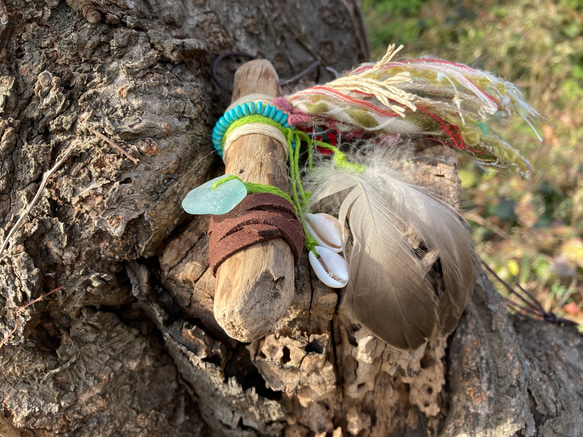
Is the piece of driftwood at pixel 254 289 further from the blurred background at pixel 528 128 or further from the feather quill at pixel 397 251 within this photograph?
the blurred background at pixel 528 128

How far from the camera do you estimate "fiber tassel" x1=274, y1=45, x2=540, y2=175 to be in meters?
1.36

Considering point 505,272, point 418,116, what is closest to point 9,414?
point 418,116

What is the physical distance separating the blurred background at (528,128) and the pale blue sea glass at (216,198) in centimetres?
158

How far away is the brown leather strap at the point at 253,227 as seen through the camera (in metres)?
1.01

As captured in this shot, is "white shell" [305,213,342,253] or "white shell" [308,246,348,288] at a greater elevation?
"white shell" [305,213,342,253]

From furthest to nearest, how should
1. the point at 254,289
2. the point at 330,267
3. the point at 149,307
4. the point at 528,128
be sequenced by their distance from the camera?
1. the point at 528,128
2. the point at 149,307
3. the point at 330,267
4. the point at 254,289

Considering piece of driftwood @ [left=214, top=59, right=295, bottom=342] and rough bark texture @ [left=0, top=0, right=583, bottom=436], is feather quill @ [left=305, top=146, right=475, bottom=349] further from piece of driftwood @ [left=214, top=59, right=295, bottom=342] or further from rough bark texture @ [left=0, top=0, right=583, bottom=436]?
piece of driftwood @ [left=214, top=59, right=295, bottom=342]

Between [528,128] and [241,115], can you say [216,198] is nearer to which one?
[241,115]

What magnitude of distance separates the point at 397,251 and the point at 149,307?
30.5 inches

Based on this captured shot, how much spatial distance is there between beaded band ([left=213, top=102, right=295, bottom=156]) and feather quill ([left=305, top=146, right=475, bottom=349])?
22cm

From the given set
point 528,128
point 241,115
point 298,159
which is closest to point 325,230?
point 298,159

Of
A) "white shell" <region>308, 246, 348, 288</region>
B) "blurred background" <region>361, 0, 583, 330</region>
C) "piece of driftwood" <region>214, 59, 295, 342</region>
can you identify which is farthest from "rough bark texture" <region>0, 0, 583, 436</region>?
"blurred background" <region>361, 0, 583, 330</region>

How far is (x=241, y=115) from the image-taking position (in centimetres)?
135

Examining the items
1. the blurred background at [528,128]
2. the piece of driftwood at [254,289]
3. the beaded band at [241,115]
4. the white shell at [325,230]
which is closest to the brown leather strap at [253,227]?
the piece of driftwood at [254,289]
